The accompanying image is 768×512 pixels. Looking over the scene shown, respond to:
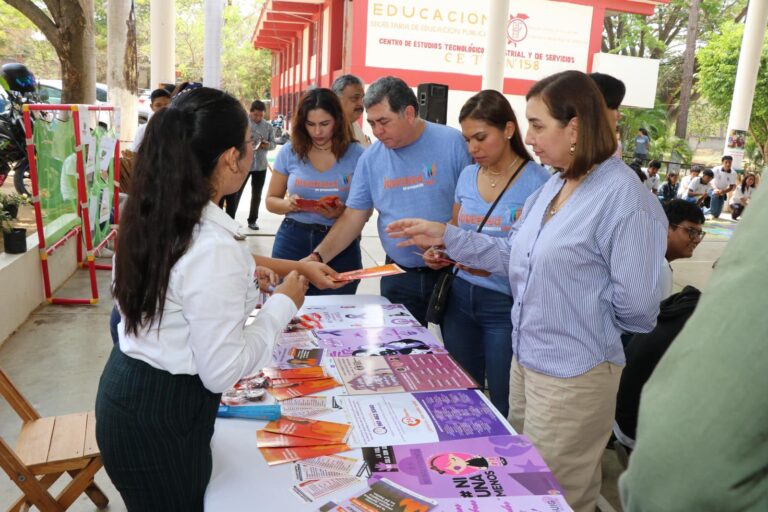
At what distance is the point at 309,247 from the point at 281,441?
173cm

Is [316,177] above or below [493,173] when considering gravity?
below

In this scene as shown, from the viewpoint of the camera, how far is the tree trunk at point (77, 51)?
658 centimetres

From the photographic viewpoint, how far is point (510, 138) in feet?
7.56

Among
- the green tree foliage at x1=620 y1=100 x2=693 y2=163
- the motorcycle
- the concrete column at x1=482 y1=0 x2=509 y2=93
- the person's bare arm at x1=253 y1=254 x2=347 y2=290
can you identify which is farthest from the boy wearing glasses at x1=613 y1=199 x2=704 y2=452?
the green tree foliage at x1=620 y1=100 x2=693 y2=163

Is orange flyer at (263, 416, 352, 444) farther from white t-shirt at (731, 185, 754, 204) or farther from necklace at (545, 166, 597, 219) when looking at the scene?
white t-shirt at (731, 185, 754, 204)

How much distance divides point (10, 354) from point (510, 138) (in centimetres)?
338

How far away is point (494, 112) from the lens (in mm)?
2260

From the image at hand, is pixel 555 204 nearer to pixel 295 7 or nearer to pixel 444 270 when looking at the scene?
pixel 444 270

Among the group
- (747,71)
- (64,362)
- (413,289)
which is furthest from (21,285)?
(747,71)

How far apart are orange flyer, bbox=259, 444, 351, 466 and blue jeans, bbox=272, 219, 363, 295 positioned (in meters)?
1.63

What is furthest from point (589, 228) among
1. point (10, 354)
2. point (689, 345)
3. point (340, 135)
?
point (10, 354)

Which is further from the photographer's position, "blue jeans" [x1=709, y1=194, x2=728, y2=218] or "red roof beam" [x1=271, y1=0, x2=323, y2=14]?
"red roof beam" [x1=271, y1=0, x2=323, y2=14]

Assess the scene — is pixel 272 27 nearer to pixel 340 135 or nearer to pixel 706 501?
pixel 340 135

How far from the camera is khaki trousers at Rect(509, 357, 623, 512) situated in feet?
5.36
